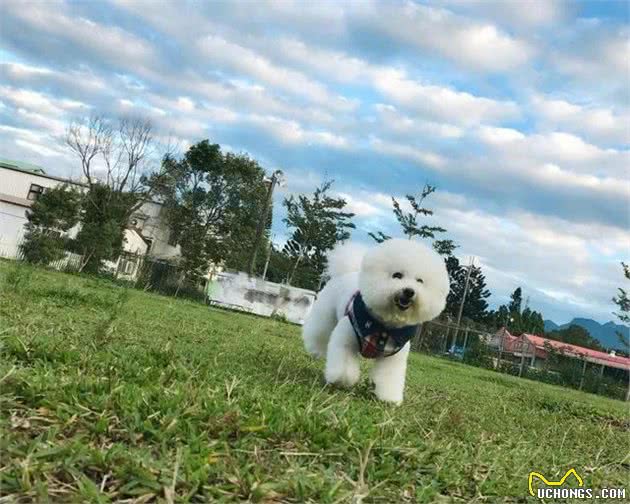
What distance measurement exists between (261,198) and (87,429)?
38235mm

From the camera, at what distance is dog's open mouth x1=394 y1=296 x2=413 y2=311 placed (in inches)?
157

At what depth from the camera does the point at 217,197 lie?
39.8 meters

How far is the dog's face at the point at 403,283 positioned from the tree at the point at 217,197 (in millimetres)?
34529

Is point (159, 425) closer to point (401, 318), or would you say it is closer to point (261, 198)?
point (401, 318)

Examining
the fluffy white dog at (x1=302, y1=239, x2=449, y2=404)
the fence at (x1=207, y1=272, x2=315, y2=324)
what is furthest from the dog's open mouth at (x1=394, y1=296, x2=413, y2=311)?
the fence at (x1=207, y1=272, x2=315, y2=324)

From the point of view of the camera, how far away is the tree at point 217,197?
3884cm

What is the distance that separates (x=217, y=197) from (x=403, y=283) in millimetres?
36517

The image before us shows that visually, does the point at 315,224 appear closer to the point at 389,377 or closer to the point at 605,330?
the point at 605,330

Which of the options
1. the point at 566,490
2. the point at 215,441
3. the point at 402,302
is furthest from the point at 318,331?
the point at 215,441

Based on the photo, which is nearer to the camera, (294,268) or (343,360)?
(343,360)

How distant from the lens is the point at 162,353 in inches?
138

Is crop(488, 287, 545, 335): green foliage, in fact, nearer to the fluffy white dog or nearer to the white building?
the white building

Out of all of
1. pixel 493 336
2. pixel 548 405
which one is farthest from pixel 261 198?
pixel 548 405

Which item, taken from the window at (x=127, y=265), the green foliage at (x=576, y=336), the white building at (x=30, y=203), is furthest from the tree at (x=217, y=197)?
the green foliage at (x=576, y=336)
